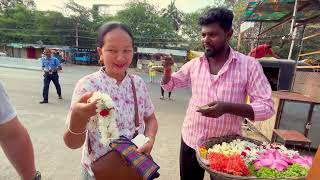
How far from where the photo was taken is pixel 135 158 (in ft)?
4.80

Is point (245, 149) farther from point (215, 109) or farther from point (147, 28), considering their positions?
point (147, 28)

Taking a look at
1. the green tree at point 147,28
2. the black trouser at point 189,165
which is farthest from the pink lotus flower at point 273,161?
the green tree at point 147,28

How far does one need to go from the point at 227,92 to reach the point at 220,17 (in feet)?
1.84

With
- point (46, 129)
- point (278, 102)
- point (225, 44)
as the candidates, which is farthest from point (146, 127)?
point (46, 129)

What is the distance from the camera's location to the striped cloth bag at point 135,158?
1449mm

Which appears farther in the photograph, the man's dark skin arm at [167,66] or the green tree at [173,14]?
the green tree at [173,14]

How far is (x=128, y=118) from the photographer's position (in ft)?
5.47

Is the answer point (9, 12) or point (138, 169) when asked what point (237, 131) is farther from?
point (9, 12)

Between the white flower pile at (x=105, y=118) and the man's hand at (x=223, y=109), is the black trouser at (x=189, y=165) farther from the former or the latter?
the white flower pile at (x=105, y=118)

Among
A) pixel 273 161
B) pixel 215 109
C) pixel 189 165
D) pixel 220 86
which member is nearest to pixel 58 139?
pixel 189 165

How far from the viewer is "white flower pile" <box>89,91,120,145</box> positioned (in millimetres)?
1271

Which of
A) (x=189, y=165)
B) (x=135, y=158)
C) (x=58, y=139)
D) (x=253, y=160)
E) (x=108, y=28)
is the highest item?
(x=108, y=28)

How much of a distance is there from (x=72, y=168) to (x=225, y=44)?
2.90 metres

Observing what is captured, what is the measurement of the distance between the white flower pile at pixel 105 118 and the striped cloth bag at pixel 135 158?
6 cm
